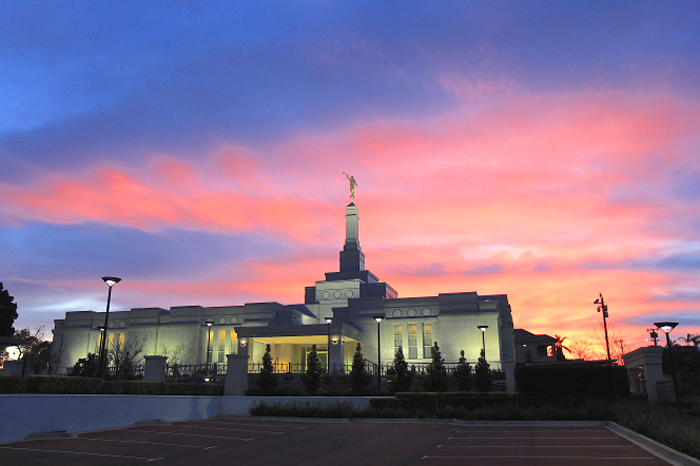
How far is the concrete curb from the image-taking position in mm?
9637

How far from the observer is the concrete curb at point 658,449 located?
9.64 metres

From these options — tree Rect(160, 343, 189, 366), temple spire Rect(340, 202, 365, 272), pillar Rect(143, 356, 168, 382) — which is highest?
temple spire Rect(340, 202, 365, 272)

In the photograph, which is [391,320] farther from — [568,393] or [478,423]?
[478,423]

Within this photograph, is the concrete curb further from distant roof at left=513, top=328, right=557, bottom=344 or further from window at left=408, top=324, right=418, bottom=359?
distant roof at left=513, top=328, right=557, bottom=344

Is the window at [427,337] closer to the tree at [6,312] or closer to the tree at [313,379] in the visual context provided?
the tree at [313,379]

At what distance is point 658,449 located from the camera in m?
11.4

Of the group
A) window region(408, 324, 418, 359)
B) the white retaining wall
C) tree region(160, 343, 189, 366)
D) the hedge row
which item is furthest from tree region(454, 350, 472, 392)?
tree region(160, 343, 189, 366)

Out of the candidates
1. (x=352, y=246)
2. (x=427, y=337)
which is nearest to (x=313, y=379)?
(x=427, y=337)

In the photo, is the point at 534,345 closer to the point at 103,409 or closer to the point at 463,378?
the point at 463,378

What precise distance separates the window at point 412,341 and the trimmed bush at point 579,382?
19963 mm

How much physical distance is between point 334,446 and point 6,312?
147 feet

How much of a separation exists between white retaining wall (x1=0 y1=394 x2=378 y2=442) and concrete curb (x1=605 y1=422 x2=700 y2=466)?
11.8m

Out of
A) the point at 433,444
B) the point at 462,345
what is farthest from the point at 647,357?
the point at 462,345

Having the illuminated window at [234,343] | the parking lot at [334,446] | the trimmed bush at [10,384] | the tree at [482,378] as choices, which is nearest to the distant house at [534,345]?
the illuminated window at [234,343]
